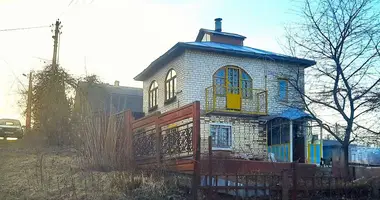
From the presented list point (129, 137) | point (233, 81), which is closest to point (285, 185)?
point (129, 137)

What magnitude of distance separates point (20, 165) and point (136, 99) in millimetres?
27950

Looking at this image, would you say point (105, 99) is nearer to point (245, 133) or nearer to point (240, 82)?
point (240, 82)

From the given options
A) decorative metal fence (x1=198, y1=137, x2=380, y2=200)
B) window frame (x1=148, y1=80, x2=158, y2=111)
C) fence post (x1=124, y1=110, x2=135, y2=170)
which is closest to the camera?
decorative metal fence (x1=198, y1=137, x2=380, y2=200)

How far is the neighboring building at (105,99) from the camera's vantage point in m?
11.1

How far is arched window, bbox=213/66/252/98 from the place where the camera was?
20.1m

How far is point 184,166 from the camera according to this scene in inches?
312

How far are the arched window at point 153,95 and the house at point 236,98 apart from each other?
231cm

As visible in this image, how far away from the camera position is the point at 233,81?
20.5 meters

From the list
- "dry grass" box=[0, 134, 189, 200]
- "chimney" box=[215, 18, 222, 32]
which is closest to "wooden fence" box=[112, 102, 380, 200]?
"dry grass" box=[0, 134, 189, 200]

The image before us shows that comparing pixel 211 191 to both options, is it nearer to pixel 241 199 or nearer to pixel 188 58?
pixel 241 199

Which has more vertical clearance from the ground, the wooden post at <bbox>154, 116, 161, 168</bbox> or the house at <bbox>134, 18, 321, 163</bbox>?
the house at <bbox>134, 18, 321, 163</bbox>

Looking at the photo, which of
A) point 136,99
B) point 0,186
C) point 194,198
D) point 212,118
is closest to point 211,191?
point 194,198

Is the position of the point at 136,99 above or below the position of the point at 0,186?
above

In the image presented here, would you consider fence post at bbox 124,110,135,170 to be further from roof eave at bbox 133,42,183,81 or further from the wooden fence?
roof eave at bbox 133,42,183,81
